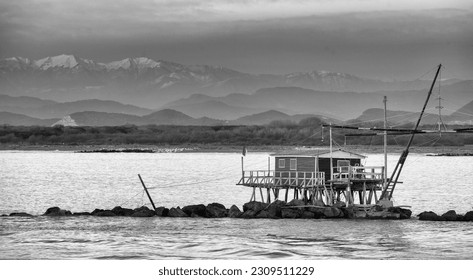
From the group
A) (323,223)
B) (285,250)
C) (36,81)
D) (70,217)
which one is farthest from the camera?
(36,81)

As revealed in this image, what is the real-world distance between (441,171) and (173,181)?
4859 cm


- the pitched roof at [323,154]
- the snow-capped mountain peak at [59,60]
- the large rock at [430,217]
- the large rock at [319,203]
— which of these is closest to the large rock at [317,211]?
the large rock at [319,203]

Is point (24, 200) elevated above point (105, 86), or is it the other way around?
point (105, 86)

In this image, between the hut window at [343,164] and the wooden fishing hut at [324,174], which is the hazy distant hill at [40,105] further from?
the hut window at [343,164]

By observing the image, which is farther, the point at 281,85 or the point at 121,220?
the point at 281,85

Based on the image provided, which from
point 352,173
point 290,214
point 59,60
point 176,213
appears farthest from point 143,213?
point 352,173

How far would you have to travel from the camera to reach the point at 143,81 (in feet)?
445

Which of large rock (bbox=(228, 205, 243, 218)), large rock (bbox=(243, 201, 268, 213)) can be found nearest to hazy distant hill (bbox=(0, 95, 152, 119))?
large rock (bbox=(243, 201, 268, 213))

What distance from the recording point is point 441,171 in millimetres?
144375

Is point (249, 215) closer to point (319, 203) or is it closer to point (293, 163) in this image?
point (319, 203)

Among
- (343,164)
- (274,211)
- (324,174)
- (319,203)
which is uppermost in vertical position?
(343,164)
